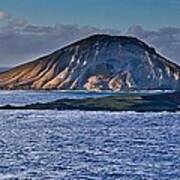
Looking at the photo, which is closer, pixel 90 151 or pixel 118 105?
pixel 90 151

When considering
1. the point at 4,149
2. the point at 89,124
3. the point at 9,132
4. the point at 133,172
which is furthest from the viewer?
the point at 89,124

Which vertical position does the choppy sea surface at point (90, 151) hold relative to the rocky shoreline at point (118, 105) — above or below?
below

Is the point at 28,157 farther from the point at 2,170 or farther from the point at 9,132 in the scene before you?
the point at 9,132

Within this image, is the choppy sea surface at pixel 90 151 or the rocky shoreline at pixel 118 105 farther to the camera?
the rocky shoreline at pixel 118 105

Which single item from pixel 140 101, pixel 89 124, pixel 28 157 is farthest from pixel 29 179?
pixel 140 101

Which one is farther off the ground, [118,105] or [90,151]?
[118,105]

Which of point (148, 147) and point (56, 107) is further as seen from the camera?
point (56, 107)

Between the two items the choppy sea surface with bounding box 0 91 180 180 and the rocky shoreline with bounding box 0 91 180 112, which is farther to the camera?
the rocky shoreline with bounding box 0 91 180 112

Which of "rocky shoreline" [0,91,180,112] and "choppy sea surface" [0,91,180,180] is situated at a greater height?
"rocky shoreline" [0,91,180,112]
